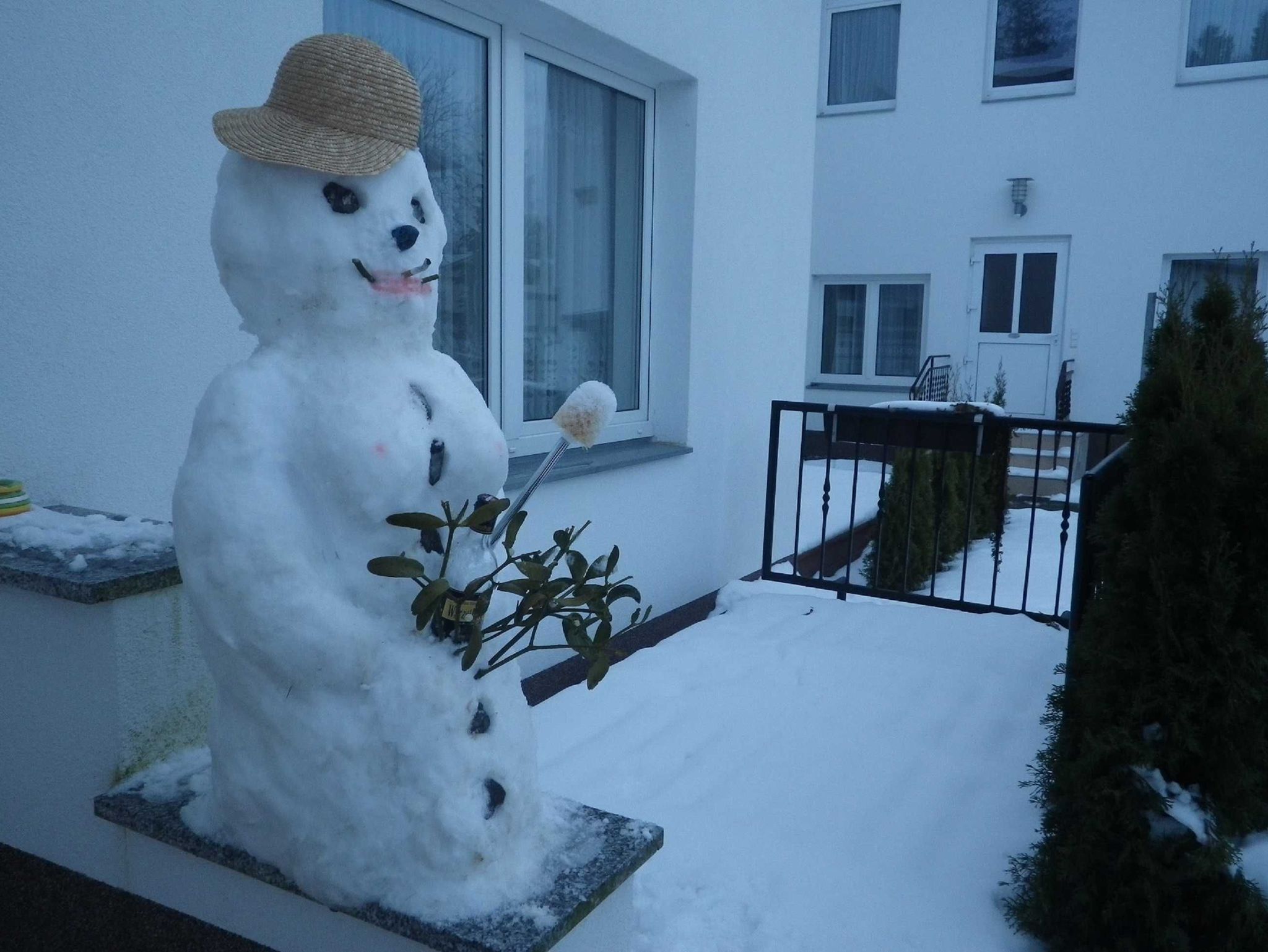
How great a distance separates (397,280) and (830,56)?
11875 mm

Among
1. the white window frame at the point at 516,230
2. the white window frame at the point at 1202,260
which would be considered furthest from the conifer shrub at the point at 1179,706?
the white window frame at the point at 1202,260

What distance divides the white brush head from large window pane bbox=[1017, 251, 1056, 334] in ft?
35.0

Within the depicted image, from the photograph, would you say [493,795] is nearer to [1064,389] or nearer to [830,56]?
[1064,389]

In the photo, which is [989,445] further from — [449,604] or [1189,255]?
[1189,255]

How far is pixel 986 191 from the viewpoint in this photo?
436 inches

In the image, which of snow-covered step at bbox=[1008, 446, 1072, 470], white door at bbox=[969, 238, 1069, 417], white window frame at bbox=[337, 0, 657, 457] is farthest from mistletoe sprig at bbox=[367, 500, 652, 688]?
white door at bbox=[969, 238, 1069, 417]

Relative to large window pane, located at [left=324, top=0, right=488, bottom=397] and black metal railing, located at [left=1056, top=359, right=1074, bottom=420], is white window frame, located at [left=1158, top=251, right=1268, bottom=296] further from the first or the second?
large window pane, located at [left=324, top=0, right=488, bottom=397]

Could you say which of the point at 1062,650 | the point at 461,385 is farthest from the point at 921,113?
the point at 461,385

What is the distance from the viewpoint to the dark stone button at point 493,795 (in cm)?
Answer: 142

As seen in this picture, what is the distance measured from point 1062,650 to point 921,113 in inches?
348

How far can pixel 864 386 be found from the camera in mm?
12234

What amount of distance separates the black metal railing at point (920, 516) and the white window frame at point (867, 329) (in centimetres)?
353

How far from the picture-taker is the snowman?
1.32m

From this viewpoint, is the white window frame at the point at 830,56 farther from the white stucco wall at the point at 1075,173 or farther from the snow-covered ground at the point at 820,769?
the snow-covered ground at the point at 820,769
